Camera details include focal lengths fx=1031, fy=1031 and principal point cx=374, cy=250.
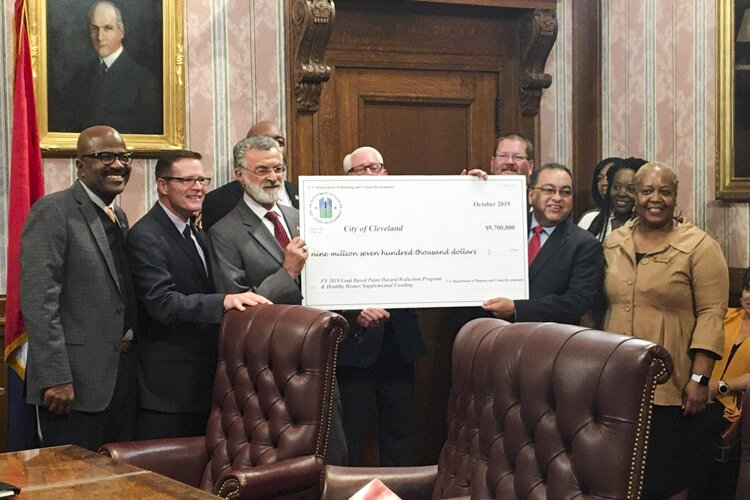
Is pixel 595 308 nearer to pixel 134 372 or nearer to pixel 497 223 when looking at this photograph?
pixel 497 223

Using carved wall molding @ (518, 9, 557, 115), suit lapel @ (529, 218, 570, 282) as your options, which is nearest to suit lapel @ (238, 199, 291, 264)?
suit lapel @ (529, 218, 570, 282)

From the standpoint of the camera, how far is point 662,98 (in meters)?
4.91

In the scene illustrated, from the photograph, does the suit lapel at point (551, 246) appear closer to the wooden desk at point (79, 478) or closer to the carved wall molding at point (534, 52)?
the carved wall molding at point (534, 52)

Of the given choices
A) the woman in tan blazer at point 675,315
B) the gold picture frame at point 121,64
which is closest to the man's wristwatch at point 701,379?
the woman in tan blazer at point 675,315

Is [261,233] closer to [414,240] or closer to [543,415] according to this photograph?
[414,240]

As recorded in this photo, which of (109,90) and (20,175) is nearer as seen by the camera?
(20,175)

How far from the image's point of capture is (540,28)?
522 centimetres

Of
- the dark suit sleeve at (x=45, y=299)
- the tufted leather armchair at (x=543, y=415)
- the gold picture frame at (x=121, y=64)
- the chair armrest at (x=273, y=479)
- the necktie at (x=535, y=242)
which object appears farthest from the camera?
the gold picture frame at (x=121, y=64)

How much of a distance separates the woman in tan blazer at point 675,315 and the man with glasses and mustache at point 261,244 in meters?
1.19

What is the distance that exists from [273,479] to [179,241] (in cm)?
124

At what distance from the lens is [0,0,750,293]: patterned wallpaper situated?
456 centimetres

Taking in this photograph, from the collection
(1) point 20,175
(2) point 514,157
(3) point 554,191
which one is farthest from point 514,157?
→ (1) point 20,175

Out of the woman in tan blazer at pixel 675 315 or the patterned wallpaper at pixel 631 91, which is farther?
the patterned wallpaper at pixel 631 91

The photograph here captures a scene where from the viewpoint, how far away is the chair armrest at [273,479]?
2826mm
